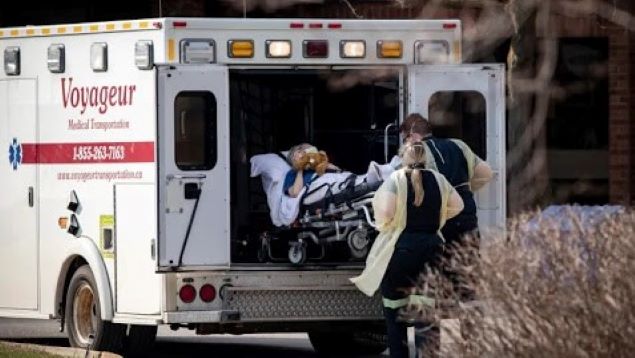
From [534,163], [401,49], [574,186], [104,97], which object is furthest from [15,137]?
[574,186]

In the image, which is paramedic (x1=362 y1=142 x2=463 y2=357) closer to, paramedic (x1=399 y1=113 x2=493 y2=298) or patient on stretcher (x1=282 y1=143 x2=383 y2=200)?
paramedic (x1=399 y1=113 x2=493 y2=298)

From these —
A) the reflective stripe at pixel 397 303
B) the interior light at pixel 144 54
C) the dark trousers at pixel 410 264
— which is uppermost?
the interior light at pixel 144 54

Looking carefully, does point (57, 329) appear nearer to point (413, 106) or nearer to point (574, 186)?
point (413, 106)

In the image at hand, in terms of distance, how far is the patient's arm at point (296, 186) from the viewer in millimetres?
13438

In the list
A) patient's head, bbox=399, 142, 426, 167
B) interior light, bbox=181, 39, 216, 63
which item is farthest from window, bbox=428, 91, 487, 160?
interior light, bbox=181, 39, 216, 63

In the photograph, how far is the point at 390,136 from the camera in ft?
46.5

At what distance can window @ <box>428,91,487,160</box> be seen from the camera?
516 inches

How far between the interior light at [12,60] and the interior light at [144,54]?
1.56 metres

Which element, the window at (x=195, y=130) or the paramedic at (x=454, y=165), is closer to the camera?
the paramedic at (x=454, y=165)

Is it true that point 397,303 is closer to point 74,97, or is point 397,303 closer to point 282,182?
point 282,182

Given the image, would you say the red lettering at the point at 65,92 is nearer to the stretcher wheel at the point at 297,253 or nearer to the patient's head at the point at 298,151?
the patient's head at the point at 298,151

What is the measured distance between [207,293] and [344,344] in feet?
7.72

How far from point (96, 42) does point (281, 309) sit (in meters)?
2.26

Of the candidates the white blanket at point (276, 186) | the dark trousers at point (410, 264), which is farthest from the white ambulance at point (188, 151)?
the dark trousers at point (410, 264)
